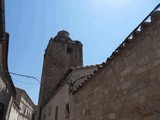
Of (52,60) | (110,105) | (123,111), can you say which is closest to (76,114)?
(110,105)

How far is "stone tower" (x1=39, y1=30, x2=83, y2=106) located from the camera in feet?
58.7

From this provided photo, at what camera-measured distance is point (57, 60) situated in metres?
19.4

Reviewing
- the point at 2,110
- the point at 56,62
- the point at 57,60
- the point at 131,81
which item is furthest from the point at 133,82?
the point at 57,60

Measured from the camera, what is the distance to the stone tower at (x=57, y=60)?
17897 mm

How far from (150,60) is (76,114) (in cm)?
431

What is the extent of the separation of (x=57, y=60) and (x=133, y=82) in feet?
52.1

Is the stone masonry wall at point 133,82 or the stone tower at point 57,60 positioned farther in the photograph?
the stone tower at point 57,60

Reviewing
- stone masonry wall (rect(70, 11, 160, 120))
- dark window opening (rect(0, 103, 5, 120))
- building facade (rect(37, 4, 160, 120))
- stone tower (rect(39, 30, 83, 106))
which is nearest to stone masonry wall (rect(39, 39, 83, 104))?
stone tower (rect(39, 30, 83, 106))

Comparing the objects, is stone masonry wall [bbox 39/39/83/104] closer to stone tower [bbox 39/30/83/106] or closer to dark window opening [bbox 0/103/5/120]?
stone tower [bbox 39/30/83/106]

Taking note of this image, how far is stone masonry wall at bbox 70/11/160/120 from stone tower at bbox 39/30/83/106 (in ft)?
41.6

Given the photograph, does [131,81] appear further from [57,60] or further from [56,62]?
[57,60]

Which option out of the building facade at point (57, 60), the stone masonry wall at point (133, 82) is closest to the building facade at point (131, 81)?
the stone masonry wall at point (133, 82)

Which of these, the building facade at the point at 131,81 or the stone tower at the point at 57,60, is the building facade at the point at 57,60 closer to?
the stone tower at the point at 57,60

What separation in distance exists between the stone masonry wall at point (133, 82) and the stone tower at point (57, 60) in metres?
12.7
